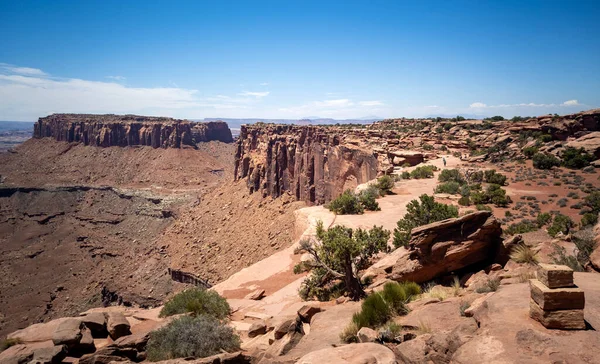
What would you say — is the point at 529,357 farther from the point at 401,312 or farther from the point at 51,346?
the point at 51,346

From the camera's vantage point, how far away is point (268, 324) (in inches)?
381

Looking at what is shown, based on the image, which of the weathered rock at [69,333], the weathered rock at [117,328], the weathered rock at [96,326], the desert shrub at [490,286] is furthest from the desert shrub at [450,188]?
the weathered rock at [69,333]

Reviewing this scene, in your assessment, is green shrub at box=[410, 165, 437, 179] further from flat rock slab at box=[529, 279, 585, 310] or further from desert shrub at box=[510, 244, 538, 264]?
flat rock slab at box=[529, 279, 585, 310]

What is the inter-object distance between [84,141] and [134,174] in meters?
27.7

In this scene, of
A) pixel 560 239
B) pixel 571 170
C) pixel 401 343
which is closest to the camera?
pixel 401 343

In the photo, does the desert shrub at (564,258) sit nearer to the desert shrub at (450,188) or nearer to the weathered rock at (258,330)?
the weathered rock at (258,330)

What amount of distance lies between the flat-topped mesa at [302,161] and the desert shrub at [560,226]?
61.4 feet

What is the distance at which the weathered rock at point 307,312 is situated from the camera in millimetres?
9625

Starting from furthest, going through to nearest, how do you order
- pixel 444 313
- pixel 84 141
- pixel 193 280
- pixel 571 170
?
1. pixel 84 141
2. pixel 193 280
3. pixel 571 170
4. pixel 444 313

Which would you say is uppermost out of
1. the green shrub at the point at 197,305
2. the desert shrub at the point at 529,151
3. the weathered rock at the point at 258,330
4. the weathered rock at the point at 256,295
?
the desert shrub at the point at 529,151

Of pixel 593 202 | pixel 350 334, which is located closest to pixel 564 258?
pixel 350 334

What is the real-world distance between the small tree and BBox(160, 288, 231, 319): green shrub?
3.27 m

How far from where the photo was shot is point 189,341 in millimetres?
8312

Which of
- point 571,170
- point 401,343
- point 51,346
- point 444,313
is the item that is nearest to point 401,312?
point 444,313
